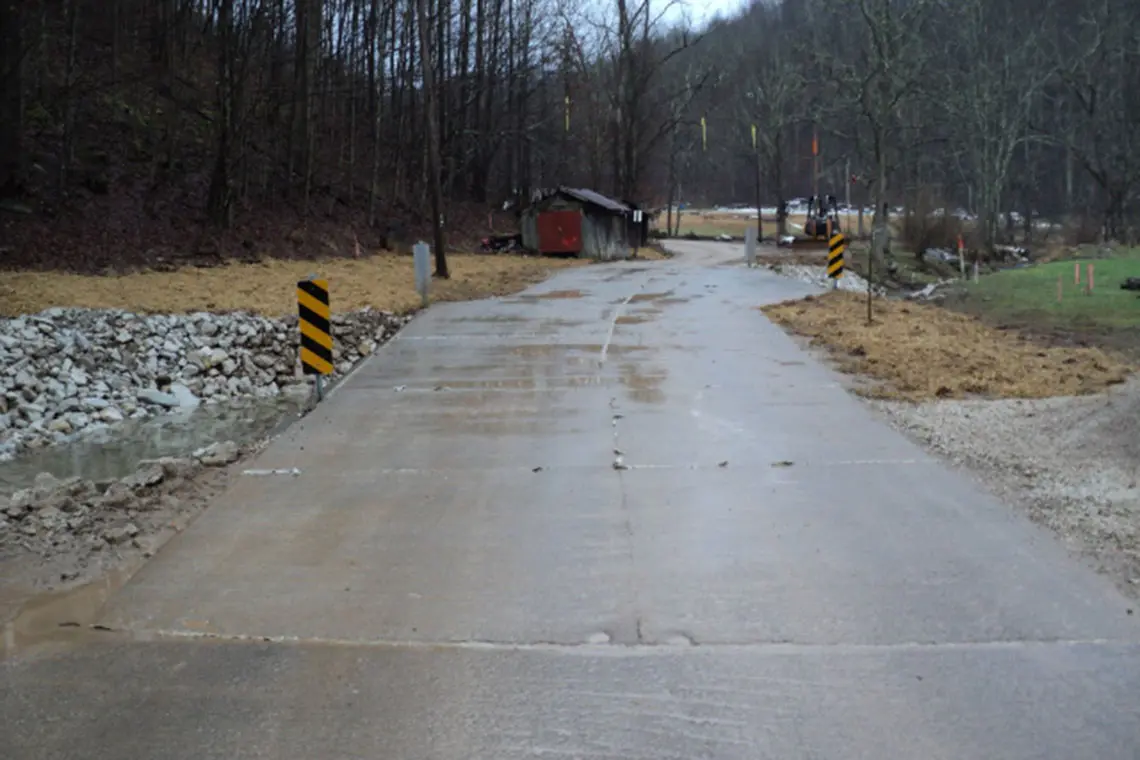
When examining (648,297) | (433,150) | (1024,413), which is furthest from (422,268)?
(1024,413)

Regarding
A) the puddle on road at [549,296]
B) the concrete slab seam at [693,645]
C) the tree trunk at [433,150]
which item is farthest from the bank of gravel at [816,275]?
the concrete slab seam at [693,645]

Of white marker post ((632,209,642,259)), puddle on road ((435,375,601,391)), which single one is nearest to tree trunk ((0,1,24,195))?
puddle on road ((435,375,601,391))

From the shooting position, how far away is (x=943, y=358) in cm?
1337

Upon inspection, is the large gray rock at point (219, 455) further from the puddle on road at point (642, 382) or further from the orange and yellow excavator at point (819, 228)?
the orange and yellow excavator at point (819, 228)

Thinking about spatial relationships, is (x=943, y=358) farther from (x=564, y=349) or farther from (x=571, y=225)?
(x=571, y=225)

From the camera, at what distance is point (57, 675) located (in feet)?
15.6

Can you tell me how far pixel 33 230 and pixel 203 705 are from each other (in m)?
21.0

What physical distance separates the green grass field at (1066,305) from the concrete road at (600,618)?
1121cm

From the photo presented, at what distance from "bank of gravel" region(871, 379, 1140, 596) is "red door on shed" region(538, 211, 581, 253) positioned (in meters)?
34.6

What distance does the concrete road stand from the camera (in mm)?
4188

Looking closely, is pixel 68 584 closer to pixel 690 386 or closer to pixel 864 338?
pixel 690 386

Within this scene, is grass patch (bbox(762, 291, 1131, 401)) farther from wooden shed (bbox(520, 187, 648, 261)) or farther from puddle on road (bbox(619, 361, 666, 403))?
wooden shed (bbox(520, 187, 648, 261))

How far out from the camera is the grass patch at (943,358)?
37.9ft

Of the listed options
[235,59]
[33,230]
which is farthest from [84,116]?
[33,230]
